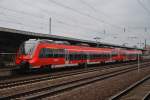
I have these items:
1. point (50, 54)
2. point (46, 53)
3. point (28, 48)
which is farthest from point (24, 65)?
point (50, 54)

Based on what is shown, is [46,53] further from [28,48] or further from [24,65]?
[24,65]

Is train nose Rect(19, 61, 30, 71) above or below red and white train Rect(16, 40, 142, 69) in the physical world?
below

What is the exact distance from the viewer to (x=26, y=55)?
20.8 m

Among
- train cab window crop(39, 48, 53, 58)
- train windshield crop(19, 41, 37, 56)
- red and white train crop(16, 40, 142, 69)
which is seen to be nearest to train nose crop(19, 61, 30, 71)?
red and white train crop(16, 40, 142, 69)

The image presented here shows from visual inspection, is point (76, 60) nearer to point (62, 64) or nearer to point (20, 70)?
point (62, 64)

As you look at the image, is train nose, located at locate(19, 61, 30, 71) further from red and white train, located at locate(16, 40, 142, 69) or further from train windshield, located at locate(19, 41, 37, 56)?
train windshield, located at locate(19, 41, 37, 56)

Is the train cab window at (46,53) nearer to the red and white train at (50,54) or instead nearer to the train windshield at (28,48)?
the red and white train at (50,54)

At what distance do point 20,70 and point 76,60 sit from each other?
9.56 m

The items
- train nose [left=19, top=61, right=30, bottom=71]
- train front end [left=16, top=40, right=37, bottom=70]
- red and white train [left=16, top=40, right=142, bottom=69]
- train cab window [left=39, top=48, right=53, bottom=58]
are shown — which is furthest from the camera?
train cab window [left=39, top=48, right=53, bottom=58]

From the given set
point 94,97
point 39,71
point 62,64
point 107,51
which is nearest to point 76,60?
point 62,64

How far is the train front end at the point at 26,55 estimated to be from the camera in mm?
20253

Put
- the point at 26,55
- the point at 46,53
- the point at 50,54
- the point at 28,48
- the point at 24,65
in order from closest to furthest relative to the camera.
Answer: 1. the point at 24,65
2. the point at 26,55
3. the point at 28,48
4. the point at 46,53
5. the point at 50,54

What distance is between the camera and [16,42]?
3219cm

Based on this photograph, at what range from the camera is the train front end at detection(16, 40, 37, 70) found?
20253 millimetres
